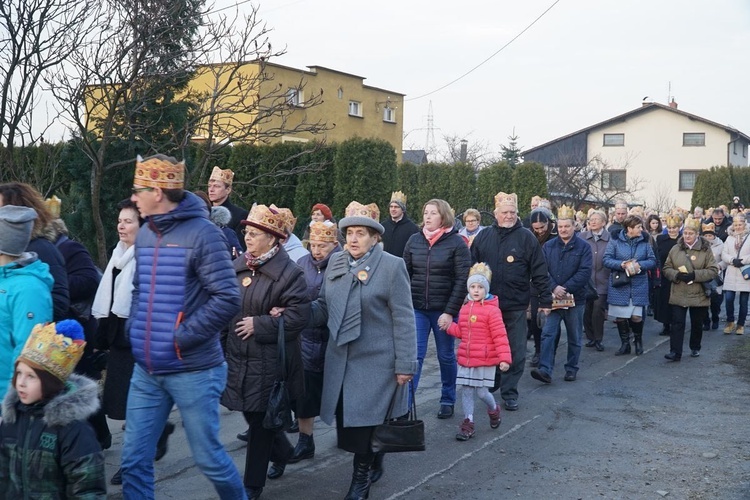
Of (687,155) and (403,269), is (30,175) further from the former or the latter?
(687,155)

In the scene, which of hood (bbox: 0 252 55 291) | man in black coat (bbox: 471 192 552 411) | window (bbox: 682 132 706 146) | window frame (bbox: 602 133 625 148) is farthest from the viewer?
window frame (bbox: 602 133 625 148)

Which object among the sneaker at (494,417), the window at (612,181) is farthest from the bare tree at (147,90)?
the window at (612,181)

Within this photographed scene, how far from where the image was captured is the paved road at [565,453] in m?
6.16

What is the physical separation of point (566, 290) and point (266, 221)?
18.8 feet

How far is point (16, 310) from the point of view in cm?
441

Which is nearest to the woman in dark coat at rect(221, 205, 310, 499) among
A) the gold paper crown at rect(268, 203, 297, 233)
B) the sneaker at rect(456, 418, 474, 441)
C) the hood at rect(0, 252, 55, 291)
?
the gold paper crown at rect(268, 203, 297, 233)

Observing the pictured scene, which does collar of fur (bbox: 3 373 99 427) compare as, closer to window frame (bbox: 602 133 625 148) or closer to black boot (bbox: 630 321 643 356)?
black boot (bbox: 630 321 643 356)

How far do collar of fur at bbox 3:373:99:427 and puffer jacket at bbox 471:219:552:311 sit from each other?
220 inches

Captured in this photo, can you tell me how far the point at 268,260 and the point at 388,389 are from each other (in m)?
1.23

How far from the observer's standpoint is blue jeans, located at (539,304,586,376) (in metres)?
9.96

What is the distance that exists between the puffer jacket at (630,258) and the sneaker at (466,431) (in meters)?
5.37

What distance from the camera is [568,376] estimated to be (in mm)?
10219

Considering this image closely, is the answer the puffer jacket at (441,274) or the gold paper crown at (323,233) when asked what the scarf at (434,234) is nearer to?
the puffer jacket at (441,274)

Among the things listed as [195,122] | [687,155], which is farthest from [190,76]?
[687,155]
